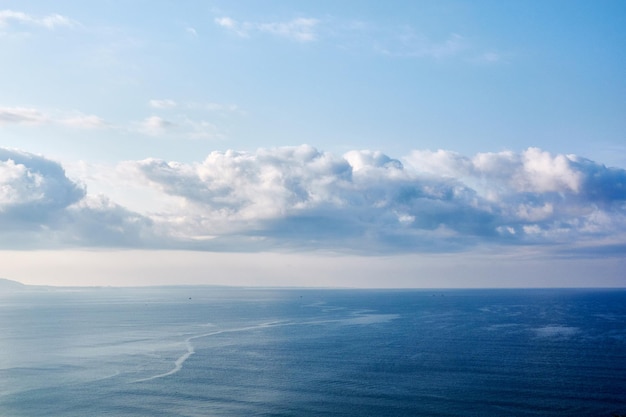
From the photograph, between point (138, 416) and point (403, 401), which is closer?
point (138, 416)

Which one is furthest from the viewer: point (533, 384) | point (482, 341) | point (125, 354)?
point (482, 341)

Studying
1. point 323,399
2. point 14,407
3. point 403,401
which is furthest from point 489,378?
point 14,407

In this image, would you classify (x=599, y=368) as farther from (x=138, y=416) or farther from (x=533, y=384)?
(x=138, y=416)

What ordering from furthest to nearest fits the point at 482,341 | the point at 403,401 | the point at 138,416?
the point at 482,341 → the point at 403,401 → the point at 138,416

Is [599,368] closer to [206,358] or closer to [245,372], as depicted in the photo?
[245,372]

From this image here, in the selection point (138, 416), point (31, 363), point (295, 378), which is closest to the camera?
point (138, 416)

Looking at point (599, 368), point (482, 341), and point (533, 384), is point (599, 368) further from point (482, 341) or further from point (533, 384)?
point (482, 341)

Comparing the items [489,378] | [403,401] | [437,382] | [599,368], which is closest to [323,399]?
[403,401]

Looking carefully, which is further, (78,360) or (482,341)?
(482,341)

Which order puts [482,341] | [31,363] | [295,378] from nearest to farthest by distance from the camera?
[295,378]
[31,363]
[482,341]
